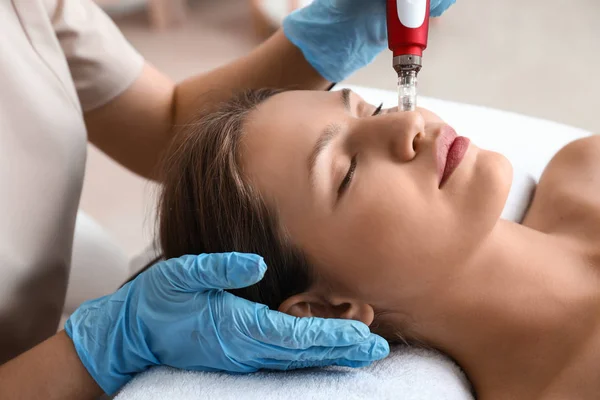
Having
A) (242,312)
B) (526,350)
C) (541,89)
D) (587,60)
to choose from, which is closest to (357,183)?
(242,312)

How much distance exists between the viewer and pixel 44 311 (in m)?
1.10

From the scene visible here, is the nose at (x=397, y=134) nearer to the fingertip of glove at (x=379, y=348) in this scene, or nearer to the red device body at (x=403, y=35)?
the red device body at (x=403, y=35)

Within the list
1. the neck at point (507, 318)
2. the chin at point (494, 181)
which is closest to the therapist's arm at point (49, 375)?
the neck at point (507, 318)

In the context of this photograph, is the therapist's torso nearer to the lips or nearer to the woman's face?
the woman's face

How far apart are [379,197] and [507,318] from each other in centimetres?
34

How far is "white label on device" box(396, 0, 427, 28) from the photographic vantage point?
963 mm

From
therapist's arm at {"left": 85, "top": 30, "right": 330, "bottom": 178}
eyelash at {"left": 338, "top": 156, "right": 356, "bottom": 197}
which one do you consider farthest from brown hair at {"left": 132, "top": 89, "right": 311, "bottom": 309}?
therapist's arm at {"left": 85, "top": 30, "right": 330, "bottom": 178}

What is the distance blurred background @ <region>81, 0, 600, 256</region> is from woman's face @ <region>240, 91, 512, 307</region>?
124cm

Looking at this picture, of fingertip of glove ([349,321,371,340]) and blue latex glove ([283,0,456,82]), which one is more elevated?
blue latex glove ([283,0,456,82])

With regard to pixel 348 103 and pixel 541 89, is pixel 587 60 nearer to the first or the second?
pixel 541 89

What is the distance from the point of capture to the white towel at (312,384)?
0.88m

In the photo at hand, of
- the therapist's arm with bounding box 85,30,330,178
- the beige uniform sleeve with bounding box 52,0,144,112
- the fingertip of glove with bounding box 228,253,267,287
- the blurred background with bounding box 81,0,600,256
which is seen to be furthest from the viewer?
the blurred background with bounding box 81,0,600,256

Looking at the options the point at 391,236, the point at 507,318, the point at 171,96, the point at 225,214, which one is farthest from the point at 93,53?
the point at 507,318

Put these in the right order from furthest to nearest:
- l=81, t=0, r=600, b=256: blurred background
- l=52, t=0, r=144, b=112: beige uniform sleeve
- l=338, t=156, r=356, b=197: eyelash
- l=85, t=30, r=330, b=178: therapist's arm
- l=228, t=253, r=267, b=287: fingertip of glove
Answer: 1. l=81, t=0, r=600, b=256: blurred background
2. l=85, t=30, r=330, b=178: therapist's arm
3. l=52, t=0, r=144, b=112: beige uniform sleeve
4. l=338, t=156, r=356, b=197: eyelash
5. l=228, t=253, r=267, b=287: fingertip of glove
